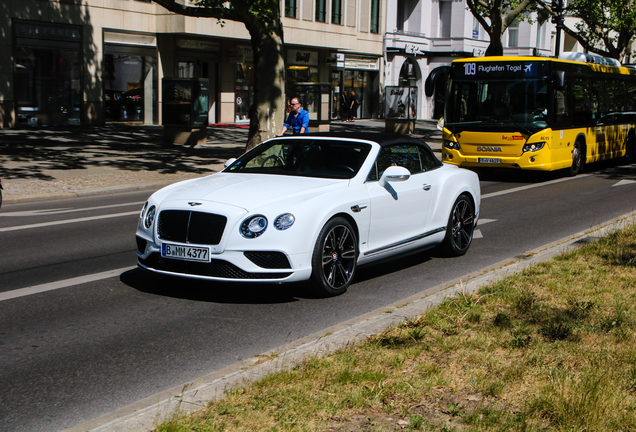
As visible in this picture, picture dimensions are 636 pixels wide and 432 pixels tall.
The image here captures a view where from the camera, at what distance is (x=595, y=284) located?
7.02 m

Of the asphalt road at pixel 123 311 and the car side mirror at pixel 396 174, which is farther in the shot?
the car side mirror at pixel 396 174

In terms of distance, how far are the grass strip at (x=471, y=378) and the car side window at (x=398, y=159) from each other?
1.83 m

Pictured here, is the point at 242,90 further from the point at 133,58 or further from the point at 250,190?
the point at 250,190

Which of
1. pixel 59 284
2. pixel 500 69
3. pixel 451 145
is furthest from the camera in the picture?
pixel 451 145

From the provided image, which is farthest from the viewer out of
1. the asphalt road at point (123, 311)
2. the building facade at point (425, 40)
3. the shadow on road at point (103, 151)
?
the building facade at point (425, 40)

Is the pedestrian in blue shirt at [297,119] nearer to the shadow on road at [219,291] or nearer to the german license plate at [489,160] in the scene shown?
Answer: the german license plate at [489,160]

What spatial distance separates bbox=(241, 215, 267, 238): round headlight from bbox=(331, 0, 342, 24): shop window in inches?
1464

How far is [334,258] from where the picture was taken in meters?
6.99

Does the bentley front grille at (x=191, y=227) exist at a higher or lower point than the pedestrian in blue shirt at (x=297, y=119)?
lower

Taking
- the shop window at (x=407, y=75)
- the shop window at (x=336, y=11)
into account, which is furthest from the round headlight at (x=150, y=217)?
the shop window at (x=407, y=75)

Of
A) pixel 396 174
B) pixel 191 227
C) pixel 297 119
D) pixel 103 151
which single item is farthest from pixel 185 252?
pixel 103 151

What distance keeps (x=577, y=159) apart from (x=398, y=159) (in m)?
12.6

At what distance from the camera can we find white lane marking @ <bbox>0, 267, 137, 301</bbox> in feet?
22.7

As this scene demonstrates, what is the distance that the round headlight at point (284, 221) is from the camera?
21.4 ft
